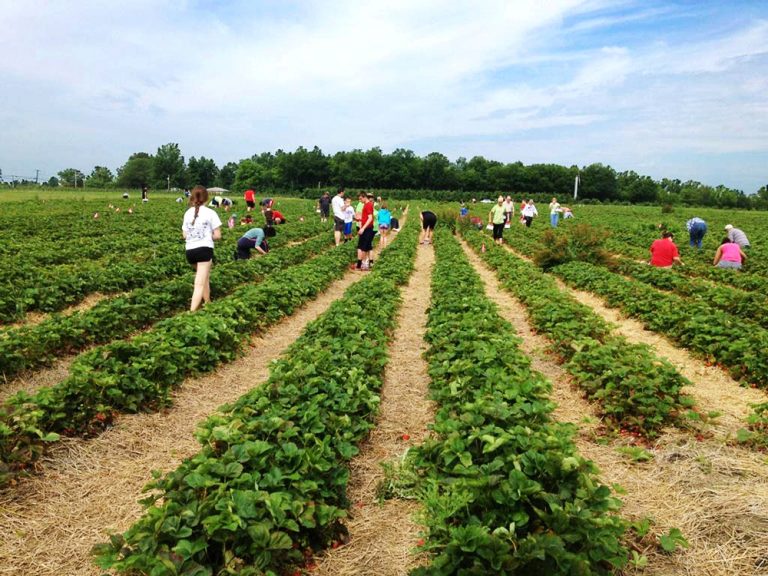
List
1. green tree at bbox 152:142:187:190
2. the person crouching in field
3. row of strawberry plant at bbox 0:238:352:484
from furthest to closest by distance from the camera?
green tree at bbox 152:142:187:190, the person crouching in field, row of strawberry plant at bbox 0:238:352:484

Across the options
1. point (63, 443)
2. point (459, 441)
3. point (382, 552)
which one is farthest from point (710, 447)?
point (63, 443)

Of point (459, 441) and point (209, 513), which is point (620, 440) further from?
point (209, 513)

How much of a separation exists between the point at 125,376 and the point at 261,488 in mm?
2732

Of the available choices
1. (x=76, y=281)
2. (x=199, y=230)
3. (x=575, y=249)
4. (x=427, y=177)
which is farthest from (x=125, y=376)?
(x=427, y=177)

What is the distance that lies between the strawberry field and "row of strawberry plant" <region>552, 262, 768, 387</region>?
0.04 meters

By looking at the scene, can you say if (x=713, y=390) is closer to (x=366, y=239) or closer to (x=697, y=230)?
(x=366, y=239)

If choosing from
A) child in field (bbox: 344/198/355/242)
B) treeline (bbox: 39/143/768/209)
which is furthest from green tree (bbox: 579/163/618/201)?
child in field (bbox: 344/198/355/242)

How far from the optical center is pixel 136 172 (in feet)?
432

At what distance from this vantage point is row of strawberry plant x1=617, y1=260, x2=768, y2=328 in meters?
8.80

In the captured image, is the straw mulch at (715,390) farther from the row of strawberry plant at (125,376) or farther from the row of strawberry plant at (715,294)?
the row of strawberry plant at (125,376)

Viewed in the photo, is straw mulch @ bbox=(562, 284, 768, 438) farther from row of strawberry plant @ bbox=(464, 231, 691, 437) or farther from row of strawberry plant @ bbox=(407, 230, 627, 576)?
row of strawberry plant @ bbox=(407, 230, 627, 576)

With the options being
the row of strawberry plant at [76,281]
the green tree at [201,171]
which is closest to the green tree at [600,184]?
the green tree at [201,171]

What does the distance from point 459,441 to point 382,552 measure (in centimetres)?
87

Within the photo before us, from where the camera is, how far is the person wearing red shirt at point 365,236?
44.2 feet
